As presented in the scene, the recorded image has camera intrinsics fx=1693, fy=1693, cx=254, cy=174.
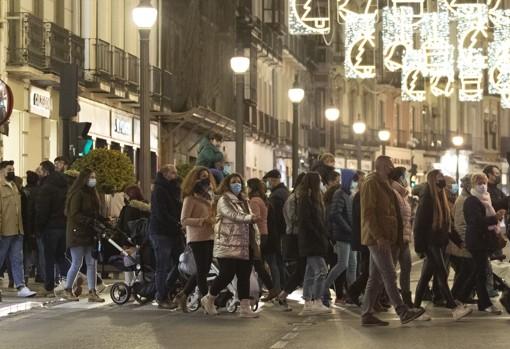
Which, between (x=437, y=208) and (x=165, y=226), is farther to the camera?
(x=165, y=226)

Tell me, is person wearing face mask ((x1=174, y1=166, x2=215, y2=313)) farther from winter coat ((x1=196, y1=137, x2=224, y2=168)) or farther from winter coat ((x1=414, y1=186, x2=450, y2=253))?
winter coat ((x1=196, y1=137, x2=224, y2=168))

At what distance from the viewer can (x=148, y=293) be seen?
2266cm

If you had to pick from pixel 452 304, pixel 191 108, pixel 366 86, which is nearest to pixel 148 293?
pixel 452 304

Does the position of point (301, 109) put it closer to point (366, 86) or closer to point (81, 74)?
point (366, 86)

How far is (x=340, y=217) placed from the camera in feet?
73.8

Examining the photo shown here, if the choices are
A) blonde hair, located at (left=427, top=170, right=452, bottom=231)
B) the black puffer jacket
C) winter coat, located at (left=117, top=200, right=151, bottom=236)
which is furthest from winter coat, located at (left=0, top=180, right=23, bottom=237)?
blonde hair, located at (left=427, top=170, right=452, bottom=231)

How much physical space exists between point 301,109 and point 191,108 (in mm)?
A: 28629

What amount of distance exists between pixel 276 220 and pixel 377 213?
4.81 m

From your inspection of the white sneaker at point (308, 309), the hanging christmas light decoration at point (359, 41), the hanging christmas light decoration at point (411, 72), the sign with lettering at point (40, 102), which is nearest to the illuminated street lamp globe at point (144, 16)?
the white sneaker at point (308, 309)

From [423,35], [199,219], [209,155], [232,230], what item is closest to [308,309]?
[232,230]

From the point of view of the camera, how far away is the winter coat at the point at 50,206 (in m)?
23.7

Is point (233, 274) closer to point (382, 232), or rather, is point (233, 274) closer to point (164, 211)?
point (164, 211)

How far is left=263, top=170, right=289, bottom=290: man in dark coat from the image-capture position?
2325 centimetres

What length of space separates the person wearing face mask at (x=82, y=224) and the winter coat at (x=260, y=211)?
2.13 meters
